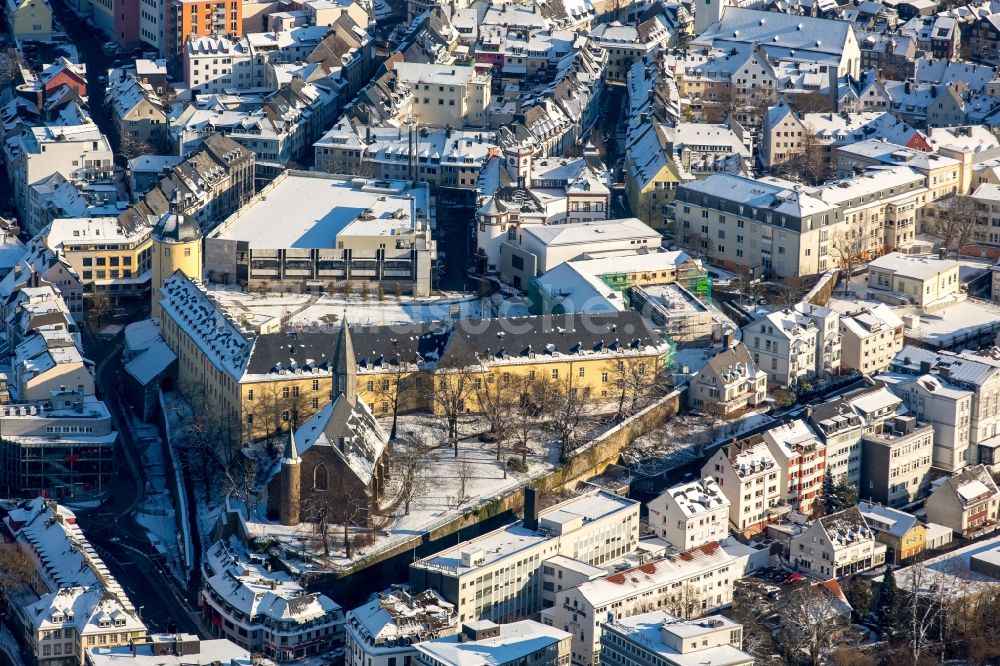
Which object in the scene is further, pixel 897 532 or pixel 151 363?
pixel 151 363

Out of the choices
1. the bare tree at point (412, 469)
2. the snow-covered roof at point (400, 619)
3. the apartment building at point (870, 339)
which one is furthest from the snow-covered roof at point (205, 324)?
the apartment building at point (870, 339)

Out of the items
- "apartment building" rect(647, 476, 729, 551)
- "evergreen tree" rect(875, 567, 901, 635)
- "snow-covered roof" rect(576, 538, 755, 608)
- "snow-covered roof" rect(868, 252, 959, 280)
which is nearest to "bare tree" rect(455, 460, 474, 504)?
"apartment building" rect(647, 476, 729, 551)

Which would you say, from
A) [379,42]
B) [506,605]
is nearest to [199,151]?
[379,42]

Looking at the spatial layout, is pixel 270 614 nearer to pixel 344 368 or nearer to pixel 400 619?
pixel 400 619

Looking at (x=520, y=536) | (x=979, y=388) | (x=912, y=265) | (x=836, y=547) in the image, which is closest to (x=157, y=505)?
(x=520, y=536)

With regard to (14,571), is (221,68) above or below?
above

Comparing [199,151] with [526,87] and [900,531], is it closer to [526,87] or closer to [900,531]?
[526,87]

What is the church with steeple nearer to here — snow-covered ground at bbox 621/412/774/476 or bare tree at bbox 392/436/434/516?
bare tree at bbox 392/436/434/516
